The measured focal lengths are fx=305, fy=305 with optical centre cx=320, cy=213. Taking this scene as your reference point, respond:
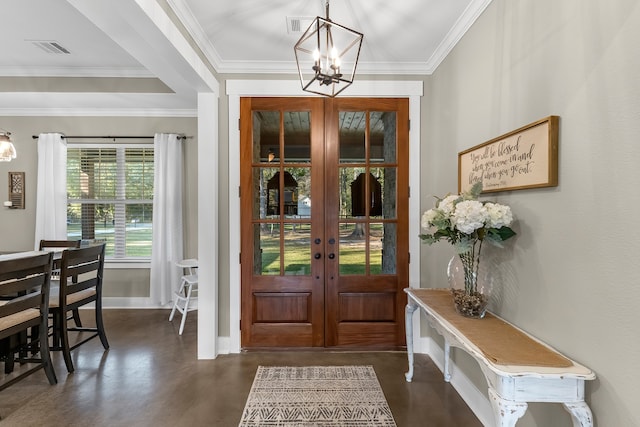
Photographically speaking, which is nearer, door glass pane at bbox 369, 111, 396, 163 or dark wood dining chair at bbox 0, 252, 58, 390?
dark wood dining chair at bbox 0, 252, 58, 390

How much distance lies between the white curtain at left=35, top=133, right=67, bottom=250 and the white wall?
5.01 meters

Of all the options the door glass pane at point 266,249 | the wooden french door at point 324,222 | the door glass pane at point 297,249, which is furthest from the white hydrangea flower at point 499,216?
the door glass pane at point 266,249

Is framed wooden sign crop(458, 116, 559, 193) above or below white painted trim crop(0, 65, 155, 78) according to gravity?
below

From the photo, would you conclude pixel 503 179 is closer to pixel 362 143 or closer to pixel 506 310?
pixel 506 310

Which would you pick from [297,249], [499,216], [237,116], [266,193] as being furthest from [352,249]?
[237,116]

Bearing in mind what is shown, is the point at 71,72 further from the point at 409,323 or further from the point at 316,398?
the point at 409,323

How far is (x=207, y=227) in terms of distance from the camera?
2758 millimetres

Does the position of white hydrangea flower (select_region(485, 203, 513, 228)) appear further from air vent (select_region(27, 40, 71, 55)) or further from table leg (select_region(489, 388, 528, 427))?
air vent (select_region(27, 40, 71, 55))

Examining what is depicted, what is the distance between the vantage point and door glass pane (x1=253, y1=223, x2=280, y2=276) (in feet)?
9.68

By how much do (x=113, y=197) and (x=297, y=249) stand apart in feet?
9.99

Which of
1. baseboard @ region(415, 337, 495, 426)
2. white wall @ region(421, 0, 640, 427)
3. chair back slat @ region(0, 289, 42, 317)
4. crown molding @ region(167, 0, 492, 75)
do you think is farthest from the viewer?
crown molding @ region(167, 0, 492, 75)

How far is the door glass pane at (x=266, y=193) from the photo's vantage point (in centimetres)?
294

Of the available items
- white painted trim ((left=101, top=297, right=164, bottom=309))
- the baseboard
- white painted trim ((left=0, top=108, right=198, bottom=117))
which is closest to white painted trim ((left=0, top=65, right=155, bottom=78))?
white painted trim ((left=0, top=108, right=198, bottom=117))

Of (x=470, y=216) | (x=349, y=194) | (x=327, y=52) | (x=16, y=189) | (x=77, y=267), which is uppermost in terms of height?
(x=327, y=52)
